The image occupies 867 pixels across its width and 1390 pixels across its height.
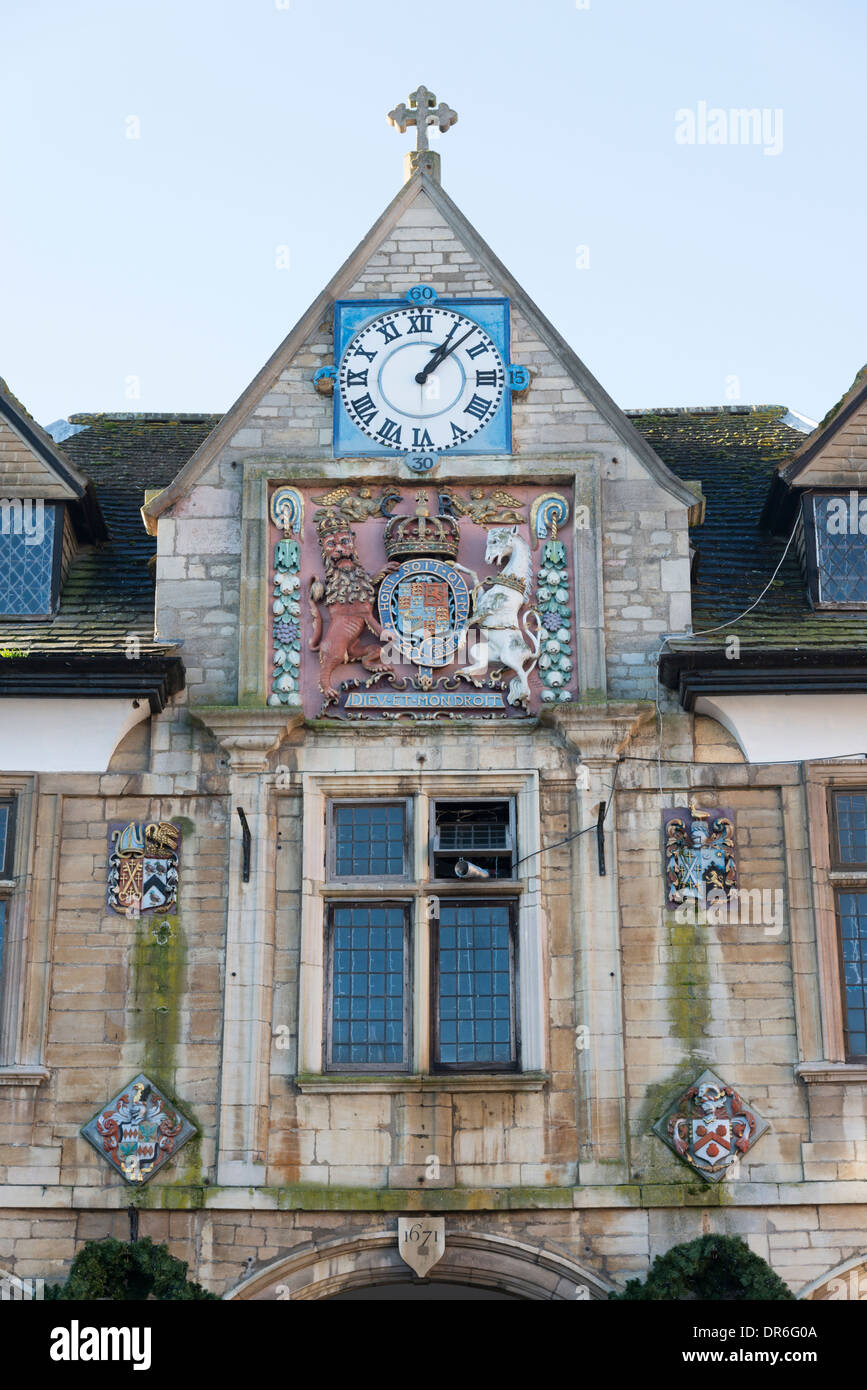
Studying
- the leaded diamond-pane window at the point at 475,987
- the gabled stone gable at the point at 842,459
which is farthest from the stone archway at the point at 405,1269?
the gabled stone gable at the point at 842,459

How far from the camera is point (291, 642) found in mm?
19312

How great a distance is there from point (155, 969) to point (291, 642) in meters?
3.09

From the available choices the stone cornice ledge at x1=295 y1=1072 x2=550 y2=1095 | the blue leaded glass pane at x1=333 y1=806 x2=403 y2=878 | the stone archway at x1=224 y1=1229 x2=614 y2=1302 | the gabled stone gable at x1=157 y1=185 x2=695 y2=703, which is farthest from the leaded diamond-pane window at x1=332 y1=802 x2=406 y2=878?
the stone archway at x1=224 y1=1229 x2=614 y2=1302

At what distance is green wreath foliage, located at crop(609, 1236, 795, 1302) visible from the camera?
17000 mm

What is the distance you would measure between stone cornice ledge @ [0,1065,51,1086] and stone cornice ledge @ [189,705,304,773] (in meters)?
3.01

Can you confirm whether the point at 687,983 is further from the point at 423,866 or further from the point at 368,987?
the point at 368,987

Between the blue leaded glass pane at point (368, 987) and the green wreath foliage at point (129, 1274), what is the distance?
2.13m

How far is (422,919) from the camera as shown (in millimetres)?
18438

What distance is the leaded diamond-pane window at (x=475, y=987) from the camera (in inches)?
714

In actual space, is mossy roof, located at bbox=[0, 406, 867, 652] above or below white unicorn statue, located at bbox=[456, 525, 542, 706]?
above

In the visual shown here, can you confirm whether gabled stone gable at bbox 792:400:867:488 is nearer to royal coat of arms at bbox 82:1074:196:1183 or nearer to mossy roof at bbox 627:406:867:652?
mossy roof at bbox 627:406:867:652

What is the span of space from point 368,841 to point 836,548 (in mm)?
5131

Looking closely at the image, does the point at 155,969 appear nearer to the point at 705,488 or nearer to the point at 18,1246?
the point at 18,1246

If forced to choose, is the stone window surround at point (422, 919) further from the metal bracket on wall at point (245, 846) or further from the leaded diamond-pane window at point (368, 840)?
the metal bracket on wall at point (245, 846)
